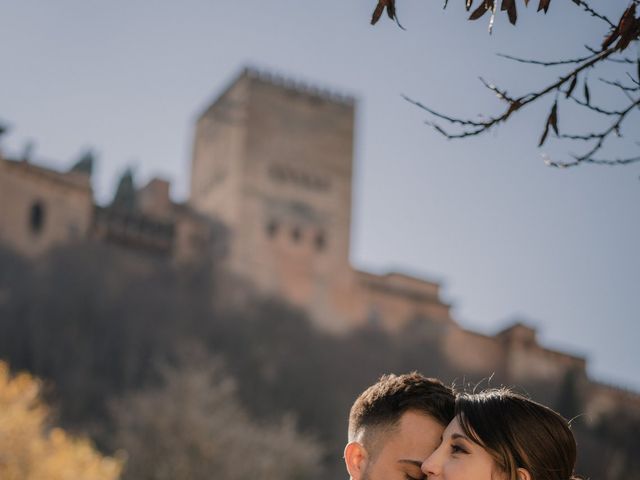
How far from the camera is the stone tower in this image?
167 ft

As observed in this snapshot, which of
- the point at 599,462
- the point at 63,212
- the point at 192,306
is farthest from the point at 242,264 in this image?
the point at 599,462

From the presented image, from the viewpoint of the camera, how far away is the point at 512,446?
123 inches

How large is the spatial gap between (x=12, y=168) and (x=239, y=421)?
12.8m

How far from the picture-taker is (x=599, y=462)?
4888cm

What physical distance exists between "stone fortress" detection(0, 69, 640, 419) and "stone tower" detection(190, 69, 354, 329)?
1.9 inches

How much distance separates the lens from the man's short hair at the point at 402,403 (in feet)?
11.3

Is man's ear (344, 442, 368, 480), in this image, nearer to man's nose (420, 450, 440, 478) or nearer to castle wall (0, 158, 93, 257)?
man's nose (420, 450, 440, 478)

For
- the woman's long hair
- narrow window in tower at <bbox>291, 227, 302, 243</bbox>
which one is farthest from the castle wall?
the woman's long hair

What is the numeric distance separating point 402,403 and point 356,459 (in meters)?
0.20

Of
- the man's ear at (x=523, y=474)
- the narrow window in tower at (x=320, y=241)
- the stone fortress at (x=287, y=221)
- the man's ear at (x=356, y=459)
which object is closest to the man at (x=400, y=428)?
the man's ear at (x=356, y=459)

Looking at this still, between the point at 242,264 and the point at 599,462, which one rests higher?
the point at 242,264

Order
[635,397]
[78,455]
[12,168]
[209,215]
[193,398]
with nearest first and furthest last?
[78,455]
[193,398]
[12,168]
[209,215]
[635,397]

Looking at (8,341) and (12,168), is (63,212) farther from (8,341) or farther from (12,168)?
(8,341)

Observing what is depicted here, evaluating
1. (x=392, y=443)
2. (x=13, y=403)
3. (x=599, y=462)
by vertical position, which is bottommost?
(x=599, y=462)
